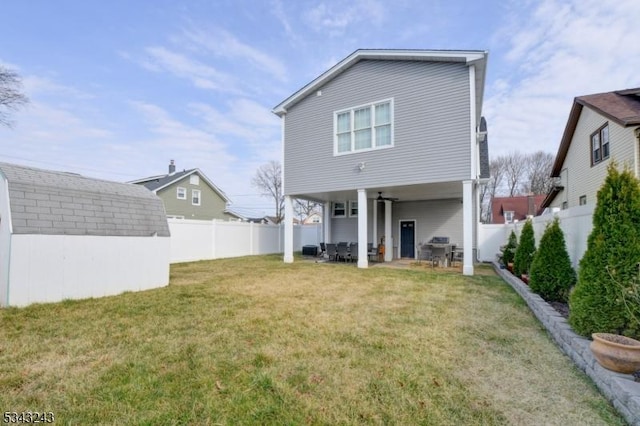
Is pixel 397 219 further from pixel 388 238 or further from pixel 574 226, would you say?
pixel 574 226

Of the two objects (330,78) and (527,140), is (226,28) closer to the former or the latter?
(330,78)

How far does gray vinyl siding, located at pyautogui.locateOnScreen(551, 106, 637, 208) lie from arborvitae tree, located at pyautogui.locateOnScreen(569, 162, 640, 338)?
26.5ft

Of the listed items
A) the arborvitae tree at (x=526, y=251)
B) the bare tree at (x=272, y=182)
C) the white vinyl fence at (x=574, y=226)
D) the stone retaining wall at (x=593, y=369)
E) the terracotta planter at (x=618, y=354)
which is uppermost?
the bare tree at (x=272, y=182)

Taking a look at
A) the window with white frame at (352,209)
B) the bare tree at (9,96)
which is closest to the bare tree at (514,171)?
the window with white frame at (352,209)

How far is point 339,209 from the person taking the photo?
17.1m

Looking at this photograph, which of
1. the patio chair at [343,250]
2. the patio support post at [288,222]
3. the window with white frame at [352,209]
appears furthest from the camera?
the window with white frame at [352,209]

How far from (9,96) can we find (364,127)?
19117 millimetres

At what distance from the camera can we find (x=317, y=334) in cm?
425

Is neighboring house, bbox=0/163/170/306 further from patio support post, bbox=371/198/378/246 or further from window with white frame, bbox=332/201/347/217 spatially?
window with white frame, bbox=332/201/347/217

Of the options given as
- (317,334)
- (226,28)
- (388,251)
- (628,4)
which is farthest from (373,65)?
(317,334)

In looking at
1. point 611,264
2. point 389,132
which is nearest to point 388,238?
point 389,132

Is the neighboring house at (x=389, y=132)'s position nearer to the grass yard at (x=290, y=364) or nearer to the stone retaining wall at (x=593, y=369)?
the stone retaining wall at (x=593, y=369)

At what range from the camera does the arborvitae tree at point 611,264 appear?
11.1 feet

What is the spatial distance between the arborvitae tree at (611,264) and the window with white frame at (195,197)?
89.1 ft
